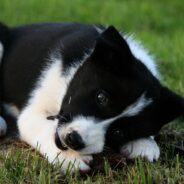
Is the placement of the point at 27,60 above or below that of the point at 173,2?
above

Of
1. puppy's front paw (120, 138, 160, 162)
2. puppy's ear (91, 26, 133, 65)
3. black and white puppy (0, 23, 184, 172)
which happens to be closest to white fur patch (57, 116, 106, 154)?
black and white puppy (0, 23, 184, 172)

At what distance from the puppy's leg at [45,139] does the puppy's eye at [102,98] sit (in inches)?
16.7

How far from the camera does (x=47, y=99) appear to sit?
5133mm

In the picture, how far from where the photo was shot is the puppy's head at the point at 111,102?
4.37m

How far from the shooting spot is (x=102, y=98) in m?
4.46

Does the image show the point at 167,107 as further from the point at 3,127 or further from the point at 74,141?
the point at 3,127

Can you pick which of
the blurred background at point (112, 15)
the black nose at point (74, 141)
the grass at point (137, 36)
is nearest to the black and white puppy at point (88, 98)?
the black nose at point (74, 141)

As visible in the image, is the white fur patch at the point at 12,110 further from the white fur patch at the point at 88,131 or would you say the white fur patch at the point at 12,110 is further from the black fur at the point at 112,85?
the white fur patch at the point at 88,131

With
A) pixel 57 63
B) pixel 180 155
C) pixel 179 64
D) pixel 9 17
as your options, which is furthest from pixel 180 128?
pixel 9 17

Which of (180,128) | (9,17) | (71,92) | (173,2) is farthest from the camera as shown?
(173,2)

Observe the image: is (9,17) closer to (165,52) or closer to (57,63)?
(165,52)

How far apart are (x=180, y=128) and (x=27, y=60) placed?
1.57 metres

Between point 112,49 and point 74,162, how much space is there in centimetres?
90

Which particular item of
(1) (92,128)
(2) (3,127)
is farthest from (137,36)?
(1) (92,128)
